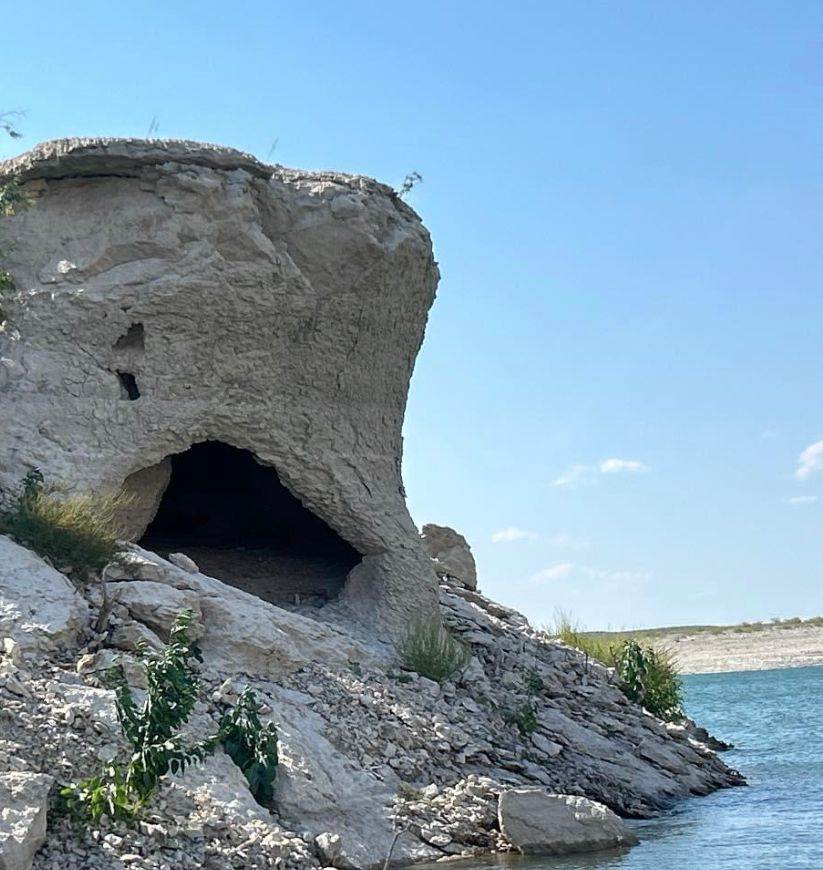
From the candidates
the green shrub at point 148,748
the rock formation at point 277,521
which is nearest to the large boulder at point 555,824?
the rock formation at point 277,521

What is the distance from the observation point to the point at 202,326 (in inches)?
619

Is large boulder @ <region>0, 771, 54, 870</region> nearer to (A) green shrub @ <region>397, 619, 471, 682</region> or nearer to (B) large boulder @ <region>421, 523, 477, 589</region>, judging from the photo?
(A) green shrub @ <region>397, 619, 471, 682</region>

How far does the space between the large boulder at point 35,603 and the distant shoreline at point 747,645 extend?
5271cm

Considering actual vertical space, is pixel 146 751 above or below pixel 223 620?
below

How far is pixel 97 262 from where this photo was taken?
15750 millimetres

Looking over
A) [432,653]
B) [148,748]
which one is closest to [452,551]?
[432,653]

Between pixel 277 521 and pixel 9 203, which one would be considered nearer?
pixel 9 203

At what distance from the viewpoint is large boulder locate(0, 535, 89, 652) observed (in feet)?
38.0

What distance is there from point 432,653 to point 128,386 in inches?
196

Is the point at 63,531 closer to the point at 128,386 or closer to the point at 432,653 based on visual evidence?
the point at 128,386

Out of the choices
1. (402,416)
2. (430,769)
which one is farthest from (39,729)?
(402,416)

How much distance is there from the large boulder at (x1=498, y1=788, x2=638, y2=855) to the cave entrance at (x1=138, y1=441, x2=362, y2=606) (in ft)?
21.7

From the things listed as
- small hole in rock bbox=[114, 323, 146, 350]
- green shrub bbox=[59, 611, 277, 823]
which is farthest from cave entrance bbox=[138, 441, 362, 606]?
green shrub bbox=[59, 611, 277, 823]

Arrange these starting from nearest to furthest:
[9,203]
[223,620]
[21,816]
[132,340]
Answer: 1. [21,816]
2. [223,620]
3. [9,203]
4. [132,340]
